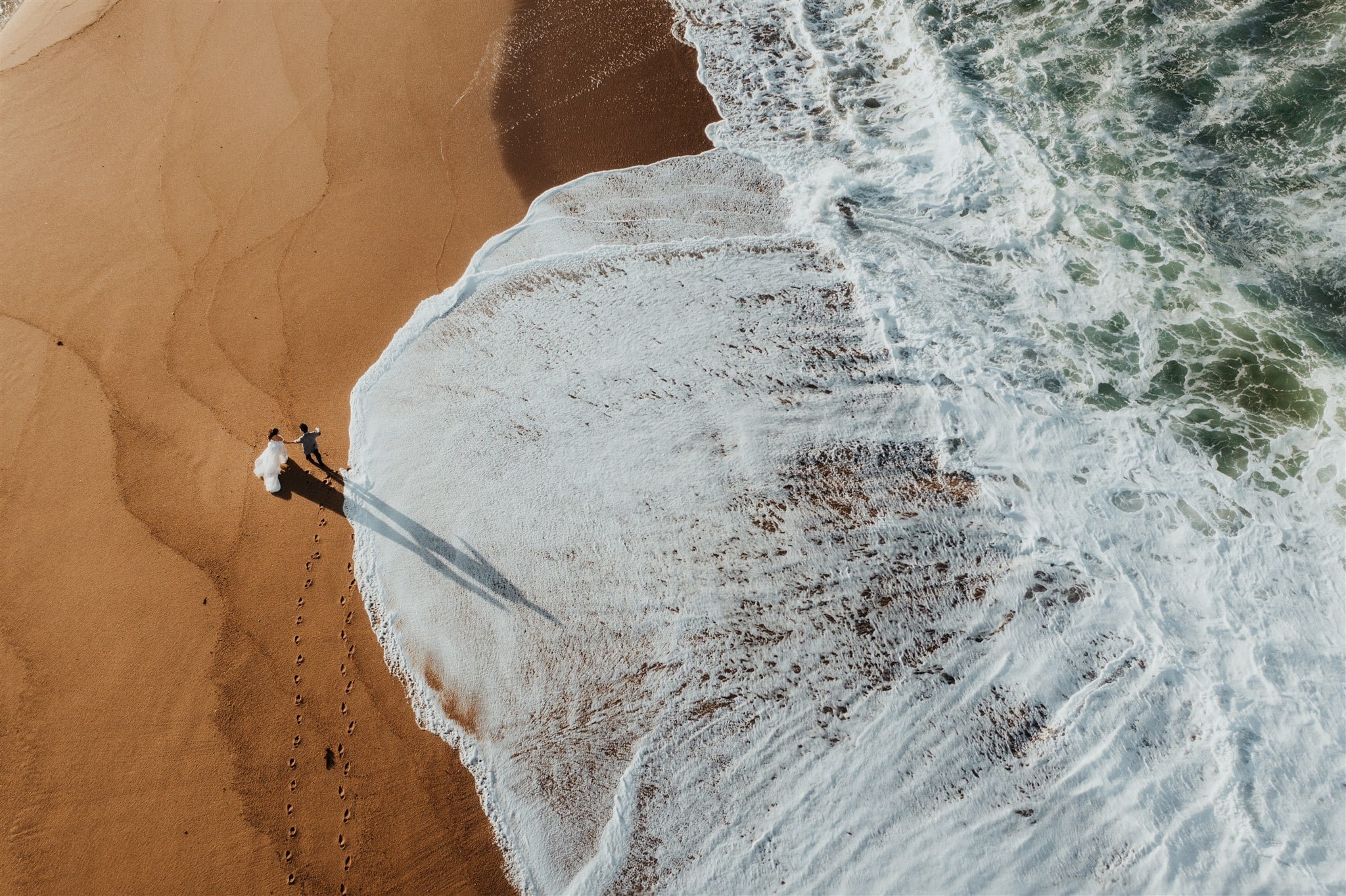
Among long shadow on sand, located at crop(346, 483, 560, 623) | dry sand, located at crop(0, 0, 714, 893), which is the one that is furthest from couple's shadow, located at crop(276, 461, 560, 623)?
dry sand, located at crop(0, 0, 714, 893)

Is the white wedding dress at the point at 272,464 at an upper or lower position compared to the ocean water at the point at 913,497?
upper

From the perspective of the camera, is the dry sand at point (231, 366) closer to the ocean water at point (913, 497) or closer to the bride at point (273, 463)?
the bride at point (273, 463)

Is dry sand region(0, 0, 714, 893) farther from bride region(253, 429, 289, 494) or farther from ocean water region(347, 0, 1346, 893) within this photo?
ocean water region(347, 0, 1346, 893)

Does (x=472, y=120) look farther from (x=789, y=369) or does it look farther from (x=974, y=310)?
(x=974, y=310)

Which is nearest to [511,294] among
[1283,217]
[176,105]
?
[176,105]

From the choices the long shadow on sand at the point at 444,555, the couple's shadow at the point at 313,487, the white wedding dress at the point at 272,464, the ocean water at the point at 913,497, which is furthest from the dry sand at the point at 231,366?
the ocean water at the point at 913,497
